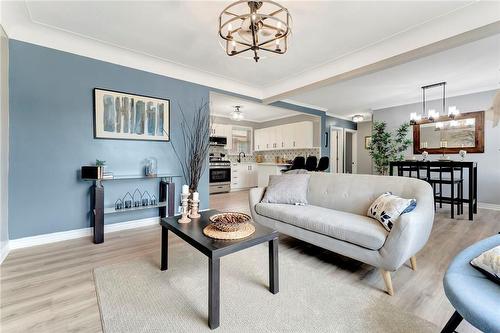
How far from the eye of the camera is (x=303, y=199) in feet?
9.20

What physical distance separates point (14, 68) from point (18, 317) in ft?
8.35

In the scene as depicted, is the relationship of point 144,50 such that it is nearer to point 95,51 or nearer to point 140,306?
point 95,51

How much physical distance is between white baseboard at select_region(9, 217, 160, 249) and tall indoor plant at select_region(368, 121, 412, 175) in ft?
18.5

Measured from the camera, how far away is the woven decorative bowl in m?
1.62

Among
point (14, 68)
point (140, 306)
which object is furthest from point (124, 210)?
point (14, 68)

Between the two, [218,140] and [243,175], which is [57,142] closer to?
[218,140]

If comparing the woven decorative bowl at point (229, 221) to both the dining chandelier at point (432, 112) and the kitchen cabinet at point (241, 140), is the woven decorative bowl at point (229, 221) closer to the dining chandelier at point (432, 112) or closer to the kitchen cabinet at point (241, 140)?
the dining chandelier at point (432, 112)

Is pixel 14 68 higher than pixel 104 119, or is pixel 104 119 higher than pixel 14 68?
pixel 14 68

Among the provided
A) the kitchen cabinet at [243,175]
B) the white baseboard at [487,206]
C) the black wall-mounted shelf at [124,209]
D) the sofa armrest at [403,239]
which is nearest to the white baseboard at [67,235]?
the black wall-mounted shelf at [124,209]

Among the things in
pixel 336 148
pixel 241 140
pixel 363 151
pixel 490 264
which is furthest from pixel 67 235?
pixel 363 151

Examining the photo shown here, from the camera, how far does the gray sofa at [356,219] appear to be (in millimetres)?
1702

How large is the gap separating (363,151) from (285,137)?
3.15 metres

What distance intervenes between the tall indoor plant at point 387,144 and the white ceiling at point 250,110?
2212 mm

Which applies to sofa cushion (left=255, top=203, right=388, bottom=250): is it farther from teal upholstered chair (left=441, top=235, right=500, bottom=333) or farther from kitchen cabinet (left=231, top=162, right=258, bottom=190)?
kitchen cabinet (left=231, top=162, right=258, bottom=190)
